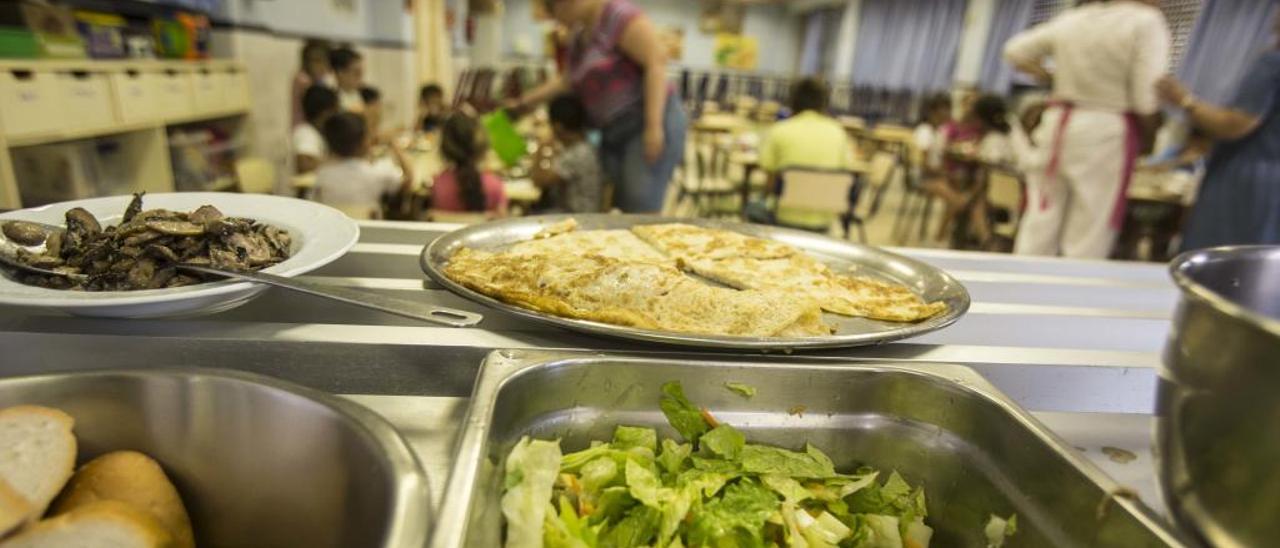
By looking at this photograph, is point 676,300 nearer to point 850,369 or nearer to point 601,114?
point 850,369

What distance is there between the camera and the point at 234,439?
0.66m

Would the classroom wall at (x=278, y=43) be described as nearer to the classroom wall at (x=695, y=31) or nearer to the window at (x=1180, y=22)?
the window at (x=1180, y=22)

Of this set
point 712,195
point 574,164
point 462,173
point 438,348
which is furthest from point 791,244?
point 712,195

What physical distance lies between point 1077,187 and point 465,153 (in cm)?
297

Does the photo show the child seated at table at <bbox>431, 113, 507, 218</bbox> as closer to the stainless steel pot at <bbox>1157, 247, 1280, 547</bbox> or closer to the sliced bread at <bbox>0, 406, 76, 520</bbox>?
the sliced bread at <bbox>0, 406, 76, 520</bbox>

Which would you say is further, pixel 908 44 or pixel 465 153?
pixel 908 44

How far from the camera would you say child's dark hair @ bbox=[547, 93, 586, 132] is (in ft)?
10.6

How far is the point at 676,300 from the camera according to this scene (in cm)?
96

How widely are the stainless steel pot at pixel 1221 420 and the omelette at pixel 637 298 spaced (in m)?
0.40

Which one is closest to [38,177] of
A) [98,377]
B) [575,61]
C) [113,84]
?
[113,84]

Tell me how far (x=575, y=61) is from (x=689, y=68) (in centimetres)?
1513

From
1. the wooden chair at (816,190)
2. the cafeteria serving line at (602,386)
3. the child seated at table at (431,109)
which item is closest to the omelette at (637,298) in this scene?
the cafeteria serving line at (602,386)

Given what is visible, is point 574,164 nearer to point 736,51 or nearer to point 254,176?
point 254,176

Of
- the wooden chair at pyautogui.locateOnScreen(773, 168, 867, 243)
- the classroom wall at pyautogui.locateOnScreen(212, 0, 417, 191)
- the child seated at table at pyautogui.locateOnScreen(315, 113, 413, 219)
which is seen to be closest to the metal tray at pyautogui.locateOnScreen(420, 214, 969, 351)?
the child seated at table at pyautogui.locateOnScreen(315, 113, 413, 219)
